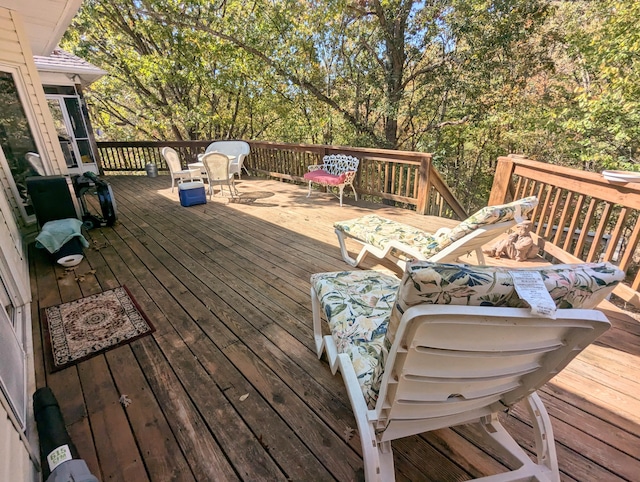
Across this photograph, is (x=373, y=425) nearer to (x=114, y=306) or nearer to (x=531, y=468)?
(x=531, y=468)

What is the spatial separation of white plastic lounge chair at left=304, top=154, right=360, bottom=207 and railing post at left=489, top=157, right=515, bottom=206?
2.26 metres

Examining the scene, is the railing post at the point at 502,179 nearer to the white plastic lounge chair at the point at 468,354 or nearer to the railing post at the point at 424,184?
the railing post at the point at 424,184

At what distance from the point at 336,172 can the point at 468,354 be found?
4.98 m

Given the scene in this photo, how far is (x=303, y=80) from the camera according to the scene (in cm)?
810

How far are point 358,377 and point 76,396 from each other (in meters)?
1.61

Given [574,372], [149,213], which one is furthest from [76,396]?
[149,213]

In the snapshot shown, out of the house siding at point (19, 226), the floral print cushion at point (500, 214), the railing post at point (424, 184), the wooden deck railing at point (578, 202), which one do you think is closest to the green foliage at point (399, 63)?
the railing post at point (424, 184)

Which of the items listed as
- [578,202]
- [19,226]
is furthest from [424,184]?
[19,226]

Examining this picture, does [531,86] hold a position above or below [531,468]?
above

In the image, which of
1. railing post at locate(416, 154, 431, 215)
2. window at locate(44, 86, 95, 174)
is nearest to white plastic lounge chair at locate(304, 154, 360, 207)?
railing post at locate(416, 154, 431, 215)

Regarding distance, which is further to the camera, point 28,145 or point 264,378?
point 28,145

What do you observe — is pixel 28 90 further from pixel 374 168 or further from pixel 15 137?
pixel 374 168

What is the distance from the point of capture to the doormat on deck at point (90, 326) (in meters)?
1.96

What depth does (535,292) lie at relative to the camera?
2.45 ft
